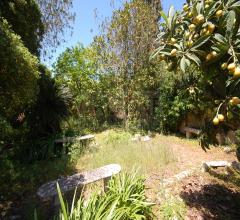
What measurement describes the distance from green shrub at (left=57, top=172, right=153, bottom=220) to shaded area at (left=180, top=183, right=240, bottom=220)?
93cm

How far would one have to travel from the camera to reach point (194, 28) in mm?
2412

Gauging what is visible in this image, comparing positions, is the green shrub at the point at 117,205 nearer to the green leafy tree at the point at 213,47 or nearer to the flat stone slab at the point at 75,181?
the flat stone slab at the point at 75,181

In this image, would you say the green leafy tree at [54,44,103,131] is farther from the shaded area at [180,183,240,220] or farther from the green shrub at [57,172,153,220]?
the green shrub at [57,172,153,220]

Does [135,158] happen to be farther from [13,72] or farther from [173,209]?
[13,72]

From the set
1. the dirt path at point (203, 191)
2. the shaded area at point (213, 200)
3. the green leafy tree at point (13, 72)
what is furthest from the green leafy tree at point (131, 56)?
the green leafy tree at point (13, 72)

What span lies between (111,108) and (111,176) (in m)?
8.74

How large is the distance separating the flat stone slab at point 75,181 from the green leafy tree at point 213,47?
2.29m

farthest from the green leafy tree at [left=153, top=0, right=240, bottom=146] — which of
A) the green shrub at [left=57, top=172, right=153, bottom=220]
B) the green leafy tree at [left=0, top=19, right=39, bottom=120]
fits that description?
the green leafy tree at [left=0, top=19, right=39, bottom=120]

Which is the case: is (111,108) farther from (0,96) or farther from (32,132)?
(0,96)

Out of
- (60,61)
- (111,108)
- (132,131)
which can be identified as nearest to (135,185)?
(132,131)

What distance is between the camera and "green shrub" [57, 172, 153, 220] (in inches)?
105

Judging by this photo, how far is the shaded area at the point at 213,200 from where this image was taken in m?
3.71

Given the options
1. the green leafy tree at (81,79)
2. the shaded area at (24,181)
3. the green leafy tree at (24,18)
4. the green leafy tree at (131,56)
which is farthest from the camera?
the green leafy tree at (81,79)

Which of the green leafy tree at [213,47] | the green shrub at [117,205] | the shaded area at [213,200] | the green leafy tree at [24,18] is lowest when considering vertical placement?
the shaded area at [213,200]
